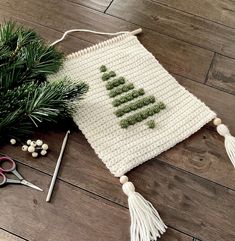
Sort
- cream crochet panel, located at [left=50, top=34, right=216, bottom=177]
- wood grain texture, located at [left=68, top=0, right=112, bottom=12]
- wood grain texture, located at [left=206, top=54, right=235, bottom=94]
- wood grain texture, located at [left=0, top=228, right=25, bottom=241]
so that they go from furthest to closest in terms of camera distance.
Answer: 1. wood grain texture, located at [left=68, top=0, right=112, bottom=12]
2. wood grain texture, located at [left=206, top=54, right=235, bottom=94]
3. cream crochet panel, located at [left=50, top=34, right=216, bottom=177]
4. wood grain texture, located at [left=0, top=228, right=25, bottom=241]

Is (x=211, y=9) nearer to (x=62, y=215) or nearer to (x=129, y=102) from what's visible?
(x=129, y=102)

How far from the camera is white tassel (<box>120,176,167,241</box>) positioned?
68 cm

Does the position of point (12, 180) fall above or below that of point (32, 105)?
below

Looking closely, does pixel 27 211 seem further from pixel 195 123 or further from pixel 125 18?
pixel 125 18

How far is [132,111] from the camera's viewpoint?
836 millimetres

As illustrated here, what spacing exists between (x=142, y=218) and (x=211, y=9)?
69 cm

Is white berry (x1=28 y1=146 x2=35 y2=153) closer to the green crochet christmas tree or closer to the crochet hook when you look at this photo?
the crochet hook

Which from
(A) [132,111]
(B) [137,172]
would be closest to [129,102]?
(A) [132,111]

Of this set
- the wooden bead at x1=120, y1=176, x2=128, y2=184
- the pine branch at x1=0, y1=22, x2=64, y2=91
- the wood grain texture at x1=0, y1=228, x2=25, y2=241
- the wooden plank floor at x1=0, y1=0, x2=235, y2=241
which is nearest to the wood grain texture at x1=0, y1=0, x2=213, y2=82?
the wooden plank floor at x1=0, y1=0, x2=235, y2=241

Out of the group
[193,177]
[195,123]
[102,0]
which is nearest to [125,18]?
[102,0]

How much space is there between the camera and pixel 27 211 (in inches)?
27.5

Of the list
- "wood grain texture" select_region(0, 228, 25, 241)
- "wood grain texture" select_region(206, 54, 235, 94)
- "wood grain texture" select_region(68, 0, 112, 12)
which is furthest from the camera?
"wood grain texture" select_region(68, 0, 112, 12)

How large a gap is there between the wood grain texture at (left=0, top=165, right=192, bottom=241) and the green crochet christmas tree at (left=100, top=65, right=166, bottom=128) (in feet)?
0.60

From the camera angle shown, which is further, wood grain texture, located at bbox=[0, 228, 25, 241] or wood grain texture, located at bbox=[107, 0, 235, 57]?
wood grain texture, located at bbox=[107, 0, 235, 57]
